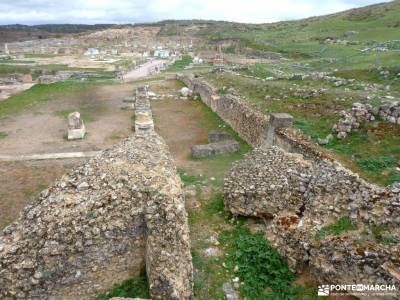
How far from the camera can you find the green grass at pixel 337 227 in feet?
22.4

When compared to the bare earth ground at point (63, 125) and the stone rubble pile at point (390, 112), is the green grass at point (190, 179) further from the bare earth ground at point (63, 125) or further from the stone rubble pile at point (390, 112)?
the stone rubble pile at point (390, 112)

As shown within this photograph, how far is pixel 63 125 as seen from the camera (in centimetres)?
1914

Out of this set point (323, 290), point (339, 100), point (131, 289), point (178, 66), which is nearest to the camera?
point (323, 290)

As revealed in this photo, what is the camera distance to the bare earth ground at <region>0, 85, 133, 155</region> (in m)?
15.8

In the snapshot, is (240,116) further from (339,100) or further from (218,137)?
(339,100)

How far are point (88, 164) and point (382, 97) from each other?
1119 cm

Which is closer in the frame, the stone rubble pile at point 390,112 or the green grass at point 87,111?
the stone rubble pile at point 390,112

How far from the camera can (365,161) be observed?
10.0 metres

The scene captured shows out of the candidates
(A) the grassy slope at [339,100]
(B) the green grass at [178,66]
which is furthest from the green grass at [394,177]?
(B) the green grass at [178,66]

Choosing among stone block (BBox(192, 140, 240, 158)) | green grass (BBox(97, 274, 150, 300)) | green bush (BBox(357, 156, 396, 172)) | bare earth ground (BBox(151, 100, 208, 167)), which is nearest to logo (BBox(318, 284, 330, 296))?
green grass (BBox(97, 274, 150, 300))

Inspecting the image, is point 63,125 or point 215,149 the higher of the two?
point 215,149

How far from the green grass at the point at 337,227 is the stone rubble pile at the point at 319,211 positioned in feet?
0.17

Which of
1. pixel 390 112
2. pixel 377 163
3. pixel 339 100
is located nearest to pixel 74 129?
pixel 339 100

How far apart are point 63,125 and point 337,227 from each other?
1570cm
